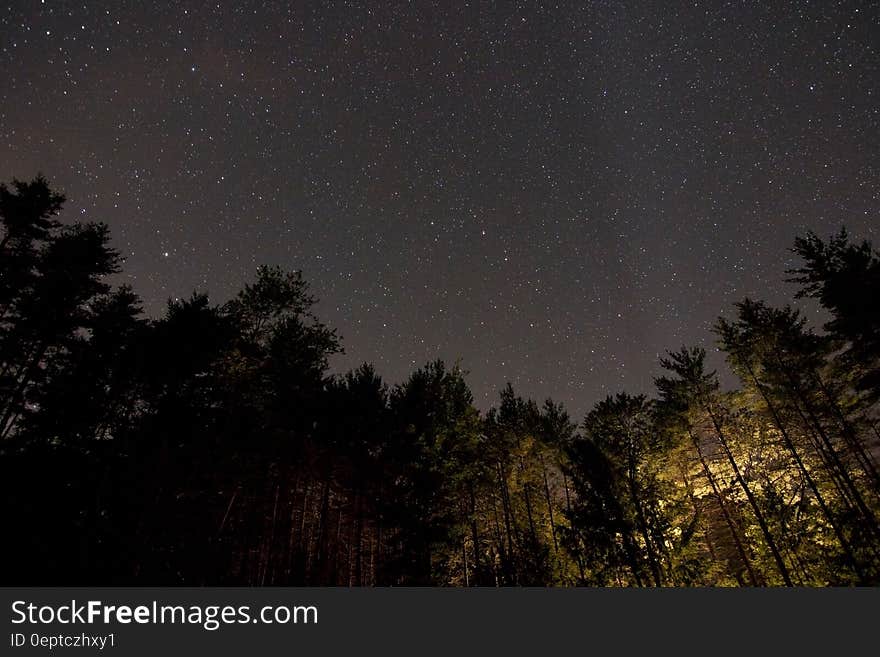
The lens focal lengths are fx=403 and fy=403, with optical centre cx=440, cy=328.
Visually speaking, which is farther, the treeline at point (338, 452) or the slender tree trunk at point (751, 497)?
the slender tree trunk at point (751, 497)

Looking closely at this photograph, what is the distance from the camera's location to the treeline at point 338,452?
1396 cm

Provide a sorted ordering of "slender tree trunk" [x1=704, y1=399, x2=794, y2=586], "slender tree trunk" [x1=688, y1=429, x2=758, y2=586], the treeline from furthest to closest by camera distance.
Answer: "slender tree trunk" [x1=688, y1=429, x2=758, y2=586]
"slender tree trunk" [x1=704, y1=399, x2=794, y2=586]
the treeline

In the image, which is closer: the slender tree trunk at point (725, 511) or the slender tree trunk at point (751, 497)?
the slender tree trunk at point (751, 497)

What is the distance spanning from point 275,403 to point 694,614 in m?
19.0

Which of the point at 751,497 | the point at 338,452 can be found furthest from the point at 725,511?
the point at 338,452

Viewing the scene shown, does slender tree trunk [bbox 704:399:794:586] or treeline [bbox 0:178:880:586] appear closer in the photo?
treeline [bbox 0:178:880:586]

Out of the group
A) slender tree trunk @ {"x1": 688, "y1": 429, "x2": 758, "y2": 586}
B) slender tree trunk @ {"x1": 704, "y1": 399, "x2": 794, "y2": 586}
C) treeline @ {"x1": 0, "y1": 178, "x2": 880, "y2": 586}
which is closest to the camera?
treeline @ {"x1": 0, "y1": 178, "x2": 880, "y2": 586}

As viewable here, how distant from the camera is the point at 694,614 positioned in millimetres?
5824

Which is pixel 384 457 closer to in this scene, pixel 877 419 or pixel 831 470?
pixel 831 470

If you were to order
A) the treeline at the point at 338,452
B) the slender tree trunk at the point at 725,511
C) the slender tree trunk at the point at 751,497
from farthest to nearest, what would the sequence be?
the slender tree trunk at the point at 725,511 → the slender tree trunk at the point at 751,497 → the treeline at the point at 338,452

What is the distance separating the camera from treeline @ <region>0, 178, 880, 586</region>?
45.8ft

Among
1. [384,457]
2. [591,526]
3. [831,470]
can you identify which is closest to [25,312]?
[384,457]

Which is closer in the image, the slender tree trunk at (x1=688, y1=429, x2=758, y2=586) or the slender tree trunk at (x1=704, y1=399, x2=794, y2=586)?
the slender tree trunk at (x1=704, y1=399, x2=794, y2=586)

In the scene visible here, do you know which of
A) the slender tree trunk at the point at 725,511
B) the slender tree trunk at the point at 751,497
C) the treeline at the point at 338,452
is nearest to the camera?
the treeline at the point at 338,452
